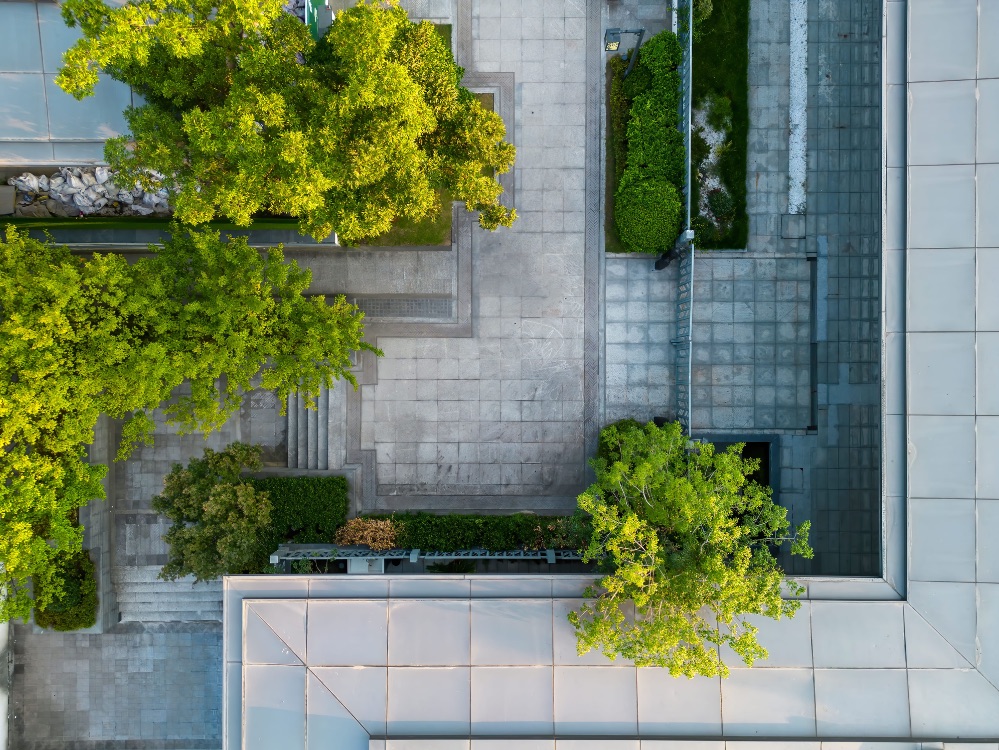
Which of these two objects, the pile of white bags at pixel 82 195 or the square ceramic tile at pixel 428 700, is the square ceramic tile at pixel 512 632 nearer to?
the square ceramic tile at pixel 428 700

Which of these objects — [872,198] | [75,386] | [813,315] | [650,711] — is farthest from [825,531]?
[75,386]

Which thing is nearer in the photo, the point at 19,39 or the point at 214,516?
the point at 19,39

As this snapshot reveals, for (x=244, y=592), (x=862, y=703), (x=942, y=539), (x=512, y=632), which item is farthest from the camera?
(x=244, y=592)

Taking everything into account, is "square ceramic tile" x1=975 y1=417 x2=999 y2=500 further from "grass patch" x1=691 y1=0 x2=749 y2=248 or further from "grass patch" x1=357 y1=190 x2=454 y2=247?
"grass patch" x1=357 y1=190 x2=454 y2=247

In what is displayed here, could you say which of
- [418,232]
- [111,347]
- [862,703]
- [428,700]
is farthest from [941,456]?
[111,347]

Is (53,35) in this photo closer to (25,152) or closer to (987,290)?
(25,152)

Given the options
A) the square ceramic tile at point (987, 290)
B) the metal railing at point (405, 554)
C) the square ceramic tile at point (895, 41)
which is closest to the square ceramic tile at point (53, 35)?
the metal railing at point (405, 554)

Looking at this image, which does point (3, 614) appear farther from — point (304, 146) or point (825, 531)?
point (825, 531)
